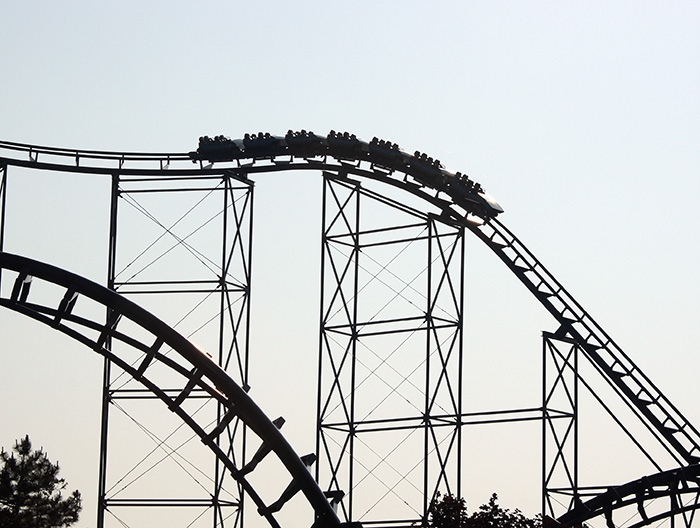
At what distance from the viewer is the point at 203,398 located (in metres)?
27.6

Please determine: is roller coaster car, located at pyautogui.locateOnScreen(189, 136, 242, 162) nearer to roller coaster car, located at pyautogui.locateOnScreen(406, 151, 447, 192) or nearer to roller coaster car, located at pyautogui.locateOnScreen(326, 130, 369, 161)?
roller coaster car, located at pyautogui.locateOnScreen(326, 130, 369, 161)

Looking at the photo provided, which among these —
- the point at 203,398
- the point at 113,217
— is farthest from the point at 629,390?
the point at 113,217

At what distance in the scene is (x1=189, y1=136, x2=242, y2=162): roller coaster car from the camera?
29.4m

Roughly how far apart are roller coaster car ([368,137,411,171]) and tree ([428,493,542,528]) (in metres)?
8.04

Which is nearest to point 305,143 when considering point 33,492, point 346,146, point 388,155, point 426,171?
point 346,146

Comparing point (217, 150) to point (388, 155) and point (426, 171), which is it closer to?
point (388, 155)

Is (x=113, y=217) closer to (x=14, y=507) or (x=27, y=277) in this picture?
(x=27, y=277)

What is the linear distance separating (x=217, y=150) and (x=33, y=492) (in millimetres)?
13069

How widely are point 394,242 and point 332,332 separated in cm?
239

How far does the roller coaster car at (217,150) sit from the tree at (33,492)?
12202 millimetres

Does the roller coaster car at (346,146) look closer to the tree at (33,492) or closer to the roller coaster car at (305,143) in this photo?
the roller coaster car at (305,143)

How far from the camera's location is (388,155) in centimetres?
2922

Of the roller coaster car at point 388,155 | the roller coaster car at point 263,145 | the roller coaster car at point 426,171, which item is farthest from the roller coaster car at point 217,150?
the roller coaster car at point 426,171

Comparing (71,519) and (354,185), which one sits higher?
(354,185)
